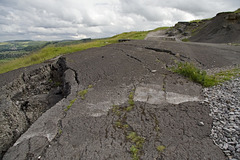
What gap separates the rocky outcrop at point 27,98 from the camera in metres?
3.83

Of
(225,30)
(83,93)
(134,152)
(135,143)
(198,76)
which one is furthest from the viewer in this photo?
(225,30)

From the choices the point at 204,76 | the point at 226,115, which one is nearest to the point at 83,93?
the point at 226,115

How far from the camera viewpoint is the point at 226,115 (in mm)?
3205

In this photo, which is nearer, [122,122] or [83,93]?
[122,122]

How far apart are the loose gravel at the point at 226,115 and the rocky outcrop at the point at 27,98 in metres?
4.17

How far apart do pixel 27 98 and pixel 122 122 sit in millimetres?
4454

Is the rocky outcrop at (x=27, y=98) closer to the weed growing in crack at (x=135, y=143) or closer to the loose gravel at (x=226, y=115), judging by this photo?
the weed growing in crack at (x=135, y=143)

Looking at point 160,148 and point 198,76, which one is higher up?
point 198,76

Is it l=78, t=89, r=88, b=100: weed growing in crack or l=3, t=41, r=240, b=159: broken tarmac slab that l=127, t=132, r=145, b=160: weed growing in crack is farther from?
l=78, t=89, r=88, b=100: weed growing in crack

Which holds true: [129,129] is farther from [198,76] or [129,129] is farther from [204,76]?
[204,76]

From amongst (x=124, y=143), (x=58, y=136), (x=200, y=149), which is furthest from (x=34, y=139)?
(x=200, y=149)

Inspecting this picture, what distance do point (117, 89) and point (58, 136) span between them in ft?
7.26

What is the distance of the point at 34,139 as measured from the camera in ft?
9.39

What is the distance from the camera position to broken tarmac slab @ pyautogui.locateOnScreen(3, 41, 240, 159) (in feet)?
8.30
